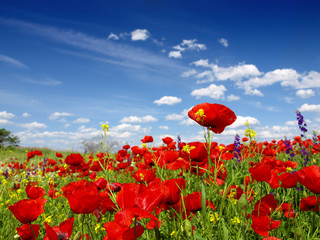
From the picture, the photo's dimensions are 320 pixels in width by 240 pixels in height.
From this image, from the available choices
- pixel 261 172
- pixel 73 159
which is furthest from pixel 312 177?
pixel 73 159

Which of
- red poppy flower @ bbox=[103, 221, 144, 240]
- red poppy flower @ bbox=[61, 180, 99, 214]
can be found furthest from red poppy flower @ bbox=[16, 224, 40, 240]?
red poppy flower @ bbox=[103, 221, 144, 240]

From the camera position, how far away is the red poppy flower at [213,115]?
1.33 metres

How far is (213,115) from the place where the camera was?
134 centimetres

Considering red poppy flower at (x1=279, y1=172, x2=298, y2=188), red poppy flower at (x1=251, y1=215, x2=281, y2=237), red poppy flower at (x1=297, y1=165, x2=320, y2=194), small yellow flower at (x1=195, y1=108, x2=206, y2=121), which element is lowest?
red poppy flower at (x1=251, y1=215, x2=281, y2=237)

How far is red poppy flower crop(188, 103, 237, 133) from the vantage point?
1327 mm

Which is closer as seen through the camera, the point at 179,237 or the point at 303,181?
the point at 179,237

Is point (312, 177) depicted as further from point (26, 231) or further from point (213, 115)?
point (26, 231)

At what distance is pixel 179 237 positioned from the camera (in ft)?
3.92

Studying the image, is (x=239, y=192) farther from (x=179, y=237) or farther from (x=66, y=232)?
(x=66, y=232)

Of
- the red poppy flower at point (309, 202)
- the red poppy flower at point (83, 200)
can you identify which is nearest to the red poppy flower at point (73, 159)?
the red poppy flower at point (83, 200)

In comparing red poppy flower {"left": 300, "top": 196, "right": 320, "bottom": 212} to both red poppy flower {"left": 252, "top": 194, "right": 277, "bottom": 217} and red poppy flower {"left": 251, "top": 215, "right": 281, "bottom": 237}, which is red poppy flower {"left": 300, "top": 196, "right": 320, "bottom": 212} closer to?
red poppy flower {"left": 252, "top": 194, "right": 277, "bottom": 217}

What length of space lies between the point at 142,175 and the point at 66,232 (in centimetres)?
56

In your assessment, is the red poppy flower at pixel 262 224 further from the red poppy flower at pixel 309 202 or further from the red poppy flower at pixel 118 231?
the red poppy flower at pixel 118 231

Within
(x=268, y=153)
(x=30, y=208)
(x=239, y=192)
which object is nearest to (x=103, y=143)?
(x=30, y=208)
